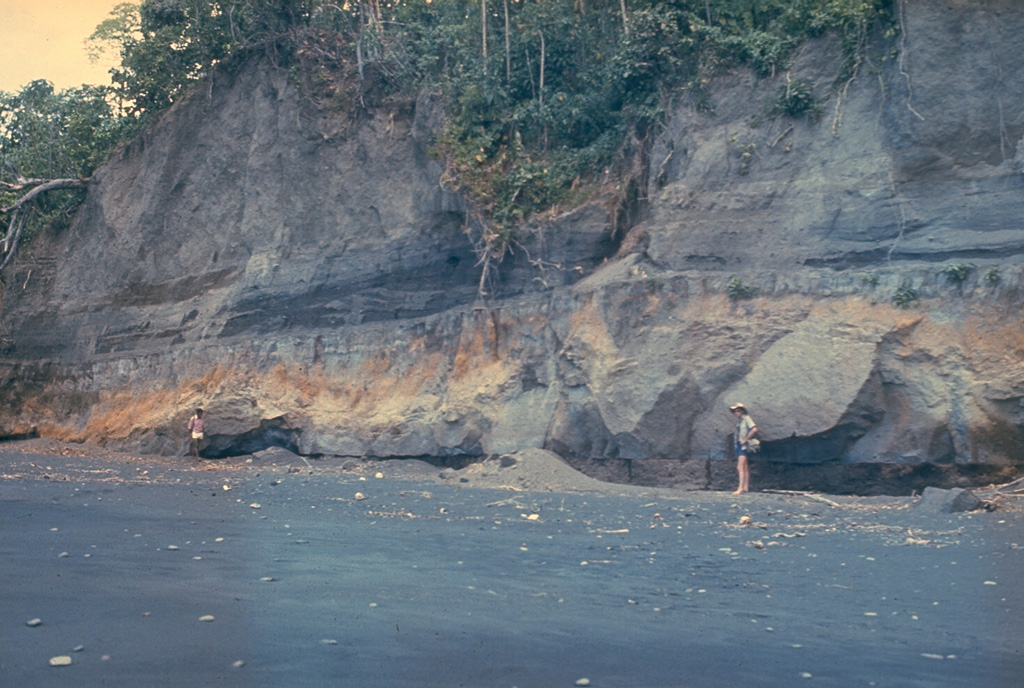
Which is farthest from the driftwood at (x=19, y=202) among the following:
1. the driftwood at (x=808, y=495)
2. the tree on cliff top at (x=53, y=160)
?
the driftwood at (x=808, y=495)

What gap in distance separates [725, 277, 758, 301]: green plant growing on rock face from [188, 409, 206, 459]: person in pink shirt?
9.58m

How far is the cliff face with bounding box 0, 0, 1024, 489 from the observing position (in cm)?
1131

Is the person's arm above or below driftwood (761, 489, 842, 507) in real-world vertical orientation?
above

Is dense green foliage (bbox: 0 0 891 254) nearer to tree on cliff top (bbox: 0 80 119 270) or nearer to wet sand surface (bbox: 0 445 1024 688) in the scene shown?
tree on cliff top (bbox: 0 80 119 270)

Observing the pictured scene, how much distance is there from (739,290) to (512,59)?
24.0ft

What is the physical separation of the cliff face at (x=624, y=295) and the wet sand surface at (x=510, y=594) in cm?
190

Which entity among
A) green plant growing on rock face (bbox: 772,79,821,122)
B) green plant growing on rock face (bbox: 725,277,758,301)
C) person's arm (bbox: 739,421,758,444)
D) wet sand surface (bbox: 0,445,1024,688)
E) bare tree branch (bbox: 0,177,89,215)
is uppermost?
bare tree branch (bbox: 0,177,89,215)

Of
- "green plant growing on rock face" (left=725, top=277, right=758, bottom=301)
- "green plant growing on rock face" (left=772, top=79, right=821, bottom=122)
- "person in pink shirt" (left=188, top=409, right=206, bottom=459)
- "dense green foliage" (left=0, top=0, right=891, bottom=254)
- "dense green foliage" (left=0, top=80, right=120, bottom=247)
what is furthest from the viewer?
"dense green foliage" (left=0, top=80, right=120, bottom=247)

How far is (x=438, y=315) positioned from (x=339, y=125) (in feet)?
19.1

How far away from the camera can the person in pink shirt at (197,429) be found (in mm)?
16406

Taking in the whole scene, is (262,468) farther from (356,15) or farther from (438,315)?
(356,15)

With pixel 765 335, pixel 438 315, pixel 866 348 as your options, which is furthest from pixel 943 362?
pixel 438 315

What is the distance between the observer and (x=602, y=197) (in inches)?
598

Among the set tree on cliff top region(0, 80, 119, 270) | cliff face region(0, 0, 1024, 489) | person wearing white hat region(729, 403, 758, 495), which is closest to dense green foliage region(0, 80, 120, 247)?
tree on cliff top region(0, 80, 119, 270)
